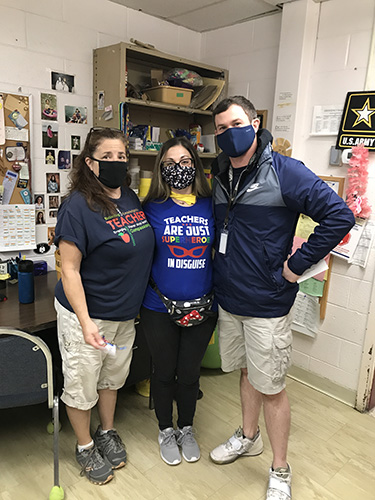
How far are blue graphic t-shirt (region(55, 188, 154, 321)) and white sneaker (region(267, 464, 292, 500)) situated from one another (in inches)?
38.4

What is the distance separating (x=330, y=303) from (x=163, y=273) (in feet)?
4.45

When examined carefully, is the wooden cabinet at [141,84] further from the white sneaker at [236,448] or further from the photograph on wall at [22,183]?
the white sneaker at [236,448]

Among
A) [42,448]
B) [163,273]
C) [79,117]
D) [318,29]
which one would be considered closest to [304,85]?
[318,29]

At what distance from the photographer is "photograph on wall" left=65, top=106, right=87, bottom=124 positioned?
261 centimetres

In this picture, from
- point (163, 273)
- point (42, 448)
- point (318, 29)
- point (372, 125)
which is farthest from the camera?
point (318, 29)

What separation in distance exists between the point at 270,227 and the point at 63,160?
1542 millimetres

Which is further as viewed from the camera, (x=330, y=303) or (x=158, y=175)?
(x=330, y=303)

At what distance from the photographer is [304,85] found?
2670mm

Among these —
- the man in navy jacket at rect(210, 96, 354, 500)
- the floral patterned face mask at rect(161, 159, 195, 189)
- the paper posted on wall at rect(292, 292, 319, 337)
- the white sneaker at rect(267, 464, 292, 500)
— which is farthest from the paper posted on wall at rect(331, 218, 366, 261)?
the white sneaker at rect(267, 464, 292, 500)

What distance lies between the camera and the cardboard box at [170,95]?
2.78 metres

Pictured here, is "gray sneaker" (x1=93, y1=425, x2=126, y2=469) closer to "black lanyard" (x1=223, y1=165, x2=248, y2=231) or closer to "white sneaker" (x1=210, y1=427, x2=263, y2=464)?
"white sneaker" (x1=210, y1=427, x2=263, y2=464)

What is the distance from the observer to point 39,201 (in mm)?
2574

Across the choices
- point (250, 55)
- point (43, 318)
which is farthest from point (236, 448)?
point (250, 55)

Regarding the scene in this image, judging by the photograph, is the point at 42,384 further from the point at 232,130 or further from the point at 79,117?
the point at 79,117
